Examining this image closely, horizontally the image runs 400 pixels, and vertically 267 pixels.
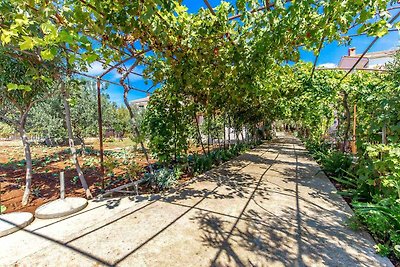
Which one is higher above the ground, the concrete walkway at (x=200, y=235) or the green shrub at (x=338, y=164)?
the green shrub at (x=338, y=164)

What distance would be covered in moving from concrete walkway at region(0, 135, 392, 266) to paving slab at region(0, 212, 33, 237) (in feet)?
0.27

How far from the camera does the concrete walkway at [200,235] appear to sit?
2111 mm

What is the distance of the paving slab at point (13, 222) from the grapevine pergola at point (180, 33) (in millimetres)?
2139

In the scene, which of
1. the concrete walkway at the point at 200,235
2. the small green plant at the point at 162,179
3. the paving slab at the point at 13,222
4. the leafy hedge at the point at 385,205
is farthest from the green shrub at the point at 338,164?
the paving slab at the point at 13,222

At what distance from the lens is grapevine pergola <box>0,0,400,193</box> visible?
1.87m

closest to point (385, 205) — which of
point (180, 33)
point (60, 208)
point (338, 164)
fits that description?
point (338, 164)

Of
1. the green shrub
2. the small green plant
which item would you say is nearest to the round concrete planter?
the small green plant

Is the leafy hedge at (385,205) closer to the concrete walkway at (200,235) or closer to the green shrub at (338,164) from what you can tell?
the concrete walkway at (200,235)

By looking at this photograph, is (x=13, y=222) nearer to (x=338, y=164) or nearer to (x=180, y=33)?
(x=180, y=33)

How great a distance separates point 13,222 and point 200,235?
2.48m

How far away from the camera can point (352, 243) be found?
2.42 meters

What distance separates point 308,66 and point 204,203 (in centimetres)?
500

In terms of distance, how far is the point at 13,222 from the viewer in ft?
8.96

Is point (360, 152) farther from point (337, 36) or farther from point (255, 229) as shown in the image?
point (255, 229)
